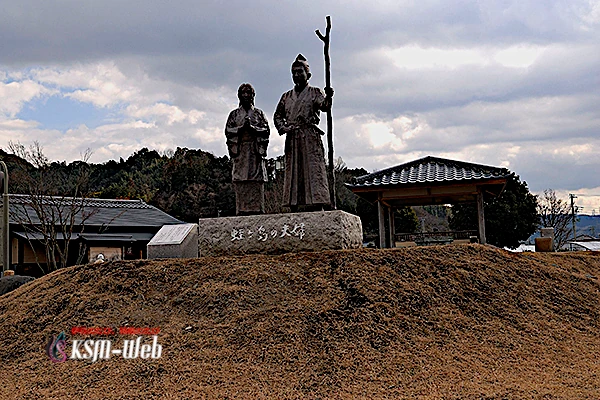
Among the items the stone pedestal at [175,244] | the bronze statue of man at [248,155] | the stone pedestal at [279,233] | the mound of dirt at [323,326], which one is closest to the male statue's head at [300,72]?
the bronze statue of man at [248,155]

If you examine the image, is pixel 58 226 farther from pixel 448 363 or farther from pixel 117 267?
pixel 448 363

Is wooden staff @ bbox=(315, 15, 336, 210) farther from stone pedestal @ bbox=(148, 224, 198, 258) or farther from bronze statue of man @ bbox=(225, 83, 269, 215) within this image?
stone pedestal @ bbox=(148, 224, 198, 258)

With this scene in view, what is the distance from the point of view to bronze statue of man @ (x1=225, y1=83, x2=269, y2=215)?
29.5 ft

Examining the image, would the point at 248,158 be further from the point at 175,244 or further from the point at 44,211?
A: the point at 44,211

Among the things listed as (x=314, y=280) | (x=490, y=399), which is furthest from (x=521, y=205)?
(x=490, y=399)

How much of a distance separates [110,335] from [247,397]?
7.43 ft

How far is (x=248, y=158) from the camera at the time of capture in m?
9.02

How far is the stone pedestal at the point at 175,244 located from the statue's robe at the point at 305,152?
2.64 metres

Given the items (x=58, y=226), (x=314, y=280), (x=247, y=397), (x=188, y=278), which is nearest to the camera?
(x=247, y=397)

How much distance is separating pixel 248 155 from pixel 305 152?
103 cm

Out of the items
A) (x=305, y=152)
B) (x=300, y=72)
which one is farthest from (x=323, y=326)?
(x=300, y=72)

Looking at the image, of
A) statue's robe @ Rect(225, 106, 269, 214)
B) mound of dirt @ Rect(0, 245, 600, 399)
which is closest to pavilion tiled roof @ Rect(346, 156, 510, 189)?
statue's robe @ Rect(225, 106, 269, 214)

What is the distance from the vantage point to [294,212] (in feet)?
28.2

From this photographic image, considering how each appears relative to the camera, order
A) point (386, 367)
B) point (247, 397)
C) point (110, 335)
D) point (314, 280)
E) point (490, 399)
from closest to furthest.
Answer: point (490, 399)
point (247, 397)
point (386, 367)
point (110, 335)
point (314, 280)
